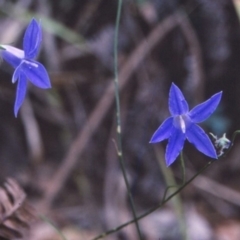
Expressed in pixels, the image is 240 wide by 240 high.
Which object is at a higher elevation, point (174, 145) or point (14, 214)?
point (174, 145)

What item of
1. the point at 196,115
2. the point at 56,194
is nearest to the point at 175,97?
the point at 196,115

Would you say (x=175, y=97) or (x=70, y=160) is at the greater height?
(x=175, y=97)

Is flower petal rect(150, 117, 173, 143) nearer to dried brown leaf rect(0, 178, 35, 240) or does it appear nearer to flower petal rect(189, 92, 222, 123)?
flower petal rect(189, 92, 222, 123)

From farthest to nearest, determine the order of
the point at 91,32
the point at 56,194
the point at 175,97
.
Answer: the point at 91,32 → the point at 56,194 → the point at 175,97

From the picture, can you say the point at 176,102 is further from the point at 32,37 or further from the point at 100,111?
the point at 100,111

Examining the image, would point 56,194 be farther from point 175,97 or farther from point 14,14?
point 175,97

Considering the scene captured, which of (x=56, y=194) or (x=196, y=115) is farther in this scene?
(x=56, y=194)

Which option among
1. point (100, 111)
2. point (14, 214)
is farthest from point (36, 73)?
point (100, 111)
